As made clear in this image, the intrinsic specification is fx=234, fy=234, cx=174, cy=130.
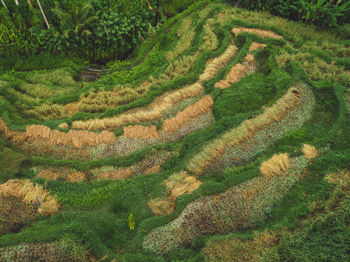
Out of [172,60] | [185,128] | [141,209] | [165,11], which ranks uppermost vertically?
[165,11]

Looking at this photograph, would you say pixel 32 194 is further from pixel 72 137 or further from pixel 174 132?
pixel 174 132

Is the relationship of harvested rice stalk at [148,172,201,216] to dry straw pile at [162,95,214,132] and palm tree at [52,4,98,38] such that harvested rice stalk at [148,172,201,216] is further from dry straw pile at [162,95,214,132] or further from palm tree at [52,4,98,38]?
palm tree at [52,4,98,38]

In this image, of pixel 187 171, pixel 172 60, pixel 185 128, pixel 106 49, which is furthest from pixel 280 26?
pixel 187 171

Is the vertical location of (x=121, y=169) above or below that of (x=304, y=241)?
above

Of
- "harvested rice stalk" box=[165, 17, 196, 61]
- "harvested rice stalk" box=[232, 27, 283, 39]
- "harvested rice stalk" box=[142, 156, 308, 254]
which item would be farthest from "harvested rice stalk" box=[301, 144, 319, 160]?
"harvested rice stalk" box=[165, 17, 196, 61]

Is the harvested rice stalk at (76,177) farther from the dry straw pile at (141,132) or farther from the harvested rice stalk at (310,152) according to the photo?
the harvested rice stalk at (310,152)

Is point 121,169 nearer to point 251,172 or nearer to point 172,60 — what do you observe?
point 251,172

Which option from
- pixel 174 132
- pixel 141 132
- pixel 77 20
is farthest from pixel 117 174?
pixel 77 20

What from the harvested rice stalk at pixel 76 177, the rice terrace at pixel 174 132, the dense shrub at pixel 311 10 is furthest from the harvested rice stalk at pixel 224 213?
the dense shrub at pixel 311 10
